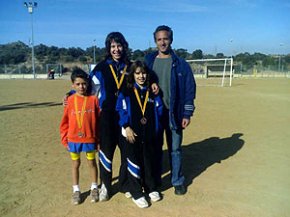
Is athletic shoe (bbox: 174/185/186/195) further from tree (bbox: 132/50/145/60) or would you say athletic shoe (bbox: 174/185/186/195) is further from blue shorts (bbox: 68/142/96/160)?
tree (bbox: 132/50/145/60)

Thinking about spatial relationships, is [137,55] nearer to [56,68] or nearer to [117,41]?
[117,41]

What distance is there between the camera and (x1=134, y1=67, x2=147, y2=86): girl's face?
4105 mm

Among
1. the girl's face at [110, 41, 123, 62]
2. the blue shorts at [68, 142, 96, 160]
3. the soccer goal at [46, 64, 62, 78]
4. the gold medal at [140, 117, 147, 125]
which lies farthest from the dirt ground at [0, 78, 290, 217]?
the soccer goal at [46, 64, 62, 78]

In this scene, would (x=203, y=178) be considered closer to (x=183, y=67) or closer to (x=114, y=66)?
(x=183, y=67)

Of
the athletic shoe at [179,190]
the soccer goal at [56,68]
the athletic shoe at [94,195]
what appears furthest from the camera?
the soccer goal at [56,68]

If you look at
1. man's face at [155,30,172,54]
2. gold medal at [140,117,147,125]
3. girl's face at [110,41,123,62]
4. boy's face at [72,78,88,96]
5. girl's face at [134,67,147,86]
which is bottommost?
gold medal at [140,117,147,125]

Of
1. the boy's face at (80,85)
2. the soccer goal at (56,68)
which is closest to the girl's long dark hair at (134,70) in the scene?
the boy's face at (80,85)

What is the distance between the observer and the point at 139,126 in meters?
4.22

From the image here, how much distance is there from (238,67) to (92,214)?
56.0 m

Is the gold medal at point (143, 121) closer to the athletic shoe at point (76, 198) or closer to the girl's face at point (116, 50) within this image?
the girl's face at point (116, 50)

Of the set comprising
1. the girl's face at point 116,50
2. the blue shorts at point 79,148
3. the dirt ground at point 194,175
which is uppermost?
the girl's face at point 116,50

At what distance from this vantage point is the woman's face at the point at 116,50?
4.17m

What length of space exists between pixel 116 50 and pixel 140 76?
0.44 m

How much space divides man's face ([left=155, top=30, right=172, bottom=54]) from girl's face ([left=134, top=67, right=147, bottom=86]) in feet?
1.47
